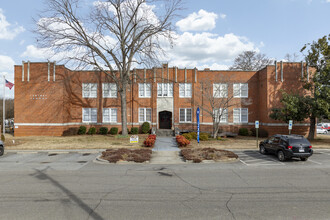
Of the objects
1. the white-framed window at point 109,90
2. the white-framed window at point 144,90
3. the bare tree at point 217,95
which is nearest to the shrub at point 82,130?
the white-framed window at point 109,90

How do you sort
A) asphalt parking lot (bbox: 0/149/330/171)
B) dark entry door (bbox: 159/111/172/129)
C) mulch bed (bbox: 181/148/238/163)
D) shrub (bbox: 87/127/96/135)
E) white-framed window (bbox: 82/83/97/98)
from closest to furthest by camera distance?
asphalt parking lot (bbox: 0/149/330/171) < mulch bed (bbox: 181/148/238/163) < shrub (bbox: 87/127/96/135) < white-framed window (bbox: 82/83/97/98) < dark entry door (bbox: 159/111/172/129)

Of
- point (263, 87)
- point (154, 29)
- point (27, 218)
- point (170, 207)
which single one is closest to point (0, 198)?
point (27, 218)

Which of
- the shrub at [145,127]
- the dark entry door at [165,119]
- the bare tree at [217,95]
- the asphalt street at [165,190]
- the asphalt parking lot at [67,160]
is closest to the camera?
the asphalt street at [165,190]

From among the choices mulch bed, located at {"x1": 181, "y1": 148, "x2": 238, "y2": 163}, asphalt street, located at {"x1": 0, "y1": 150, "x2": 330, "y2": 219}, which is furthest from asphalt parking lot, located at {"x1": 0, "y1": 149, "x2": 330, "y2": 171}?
mulch bed, located at {"x1": 181, "y1": 148, "x2": 238, "y2": 163}

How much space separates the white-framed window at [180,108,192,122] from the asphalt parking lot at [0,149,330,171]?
1380cm

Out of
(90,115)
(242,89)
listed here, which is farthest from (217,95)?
(90,115)

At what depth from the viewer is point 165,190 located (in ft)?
27.5

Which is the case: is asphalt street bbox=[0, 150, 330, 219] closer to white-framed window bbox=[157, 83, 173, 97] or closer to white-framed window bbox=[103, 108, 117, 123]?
white-framed window bbox=[103, 108, 117, 123]

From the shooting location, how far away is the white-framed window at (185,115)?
101 feet

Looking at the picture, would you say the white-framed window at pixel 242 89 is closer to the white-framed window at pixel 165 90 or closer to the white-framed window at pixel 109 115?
the white-framed window at pixel 165 90

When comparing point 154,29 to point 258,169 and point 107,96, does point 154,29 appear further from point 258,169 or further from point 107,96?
Result: point 258,169

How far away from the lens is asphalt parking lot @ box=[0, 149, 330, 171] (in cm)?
1327

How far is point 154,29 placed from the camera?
82.6 feet

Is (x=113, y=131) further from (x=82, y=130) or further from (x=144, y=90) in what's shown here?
(x=144, y=90)
